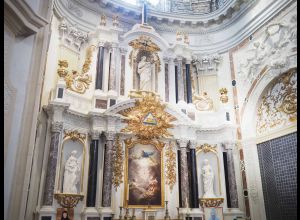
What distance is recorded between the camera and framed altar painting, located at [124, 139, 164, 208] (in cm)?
987

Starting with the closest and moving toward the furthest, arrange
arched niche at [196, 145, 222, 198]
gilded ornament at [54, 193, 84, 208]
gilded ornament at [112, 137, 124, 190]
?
gilded ornament at [54, 193, 84, 208] → gilded ornament at [112, 137, 124, 190] → arched niche at [196, 145, 222, 198]

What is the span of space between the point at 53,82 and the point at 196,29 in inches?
281

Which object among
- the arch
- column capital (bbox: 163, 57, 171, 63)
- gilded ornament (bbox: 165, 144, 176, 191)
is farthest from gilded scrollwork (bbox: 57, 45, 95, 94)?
the arch

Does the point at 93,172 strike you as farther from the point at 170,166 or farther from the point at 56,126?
the point at 170,166

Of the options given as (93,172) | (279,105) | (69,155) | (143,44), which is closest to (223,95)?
(279,105)

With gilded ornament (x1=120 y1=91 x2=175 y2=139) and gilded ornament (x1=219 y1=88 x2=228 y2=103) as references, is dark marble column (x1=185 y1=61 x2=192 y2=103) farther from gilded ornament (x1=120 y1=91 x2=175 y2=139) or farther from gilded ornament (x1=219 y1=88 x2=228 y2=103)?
gilded ornament (x1=120 y1=91 x2=175 y2=139)

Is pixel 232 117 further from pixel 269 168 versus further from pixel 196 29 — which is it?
pixel 196 29

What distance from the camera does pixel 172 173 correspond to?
10602mm

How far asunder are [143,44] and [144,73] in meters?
1.27

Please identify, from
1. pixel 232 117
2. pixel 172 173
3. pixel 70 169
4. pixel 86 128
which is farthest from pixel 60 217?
pixel 232 117

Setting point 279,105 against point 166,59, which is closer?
point 279,105

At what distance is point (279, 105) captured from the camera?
32.5ft

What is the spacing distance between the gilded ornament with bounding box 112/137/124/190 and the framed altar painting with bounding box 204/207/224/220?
3.18m

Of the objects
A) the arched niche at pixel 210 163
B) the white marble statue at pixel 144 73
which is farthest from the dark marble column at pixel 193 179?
the white marble statue at pixel 144 73
